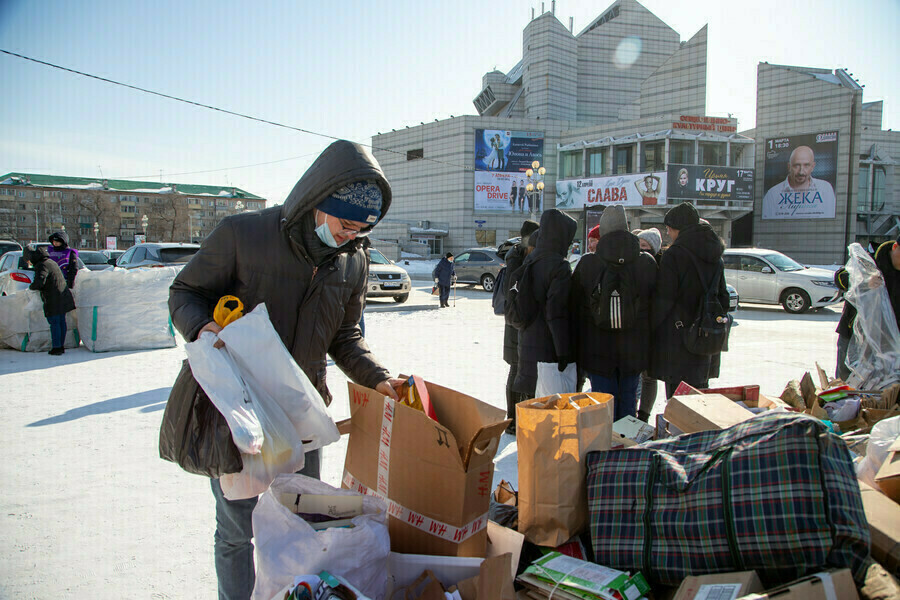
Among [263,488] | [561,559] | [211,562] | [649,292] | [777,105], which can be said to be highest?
[777,105]

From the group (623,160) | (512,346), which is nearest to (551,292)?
(512,346)

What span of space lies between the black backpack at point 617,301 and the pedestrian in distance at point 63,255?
857cm

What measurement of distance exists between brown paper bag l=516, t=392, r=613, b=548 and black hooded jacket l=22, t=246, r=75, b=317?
7563 millimetres

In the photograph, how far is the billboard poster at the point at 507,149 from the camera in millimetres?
38938

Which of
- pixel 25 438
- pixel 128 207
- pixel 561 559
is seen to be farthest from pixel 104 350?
pixel 128 207

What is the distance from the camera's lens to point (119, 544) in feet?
8.87

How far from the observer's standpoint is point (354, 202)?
1.87 metres

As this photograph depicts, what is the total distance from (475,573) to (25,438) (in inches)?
170

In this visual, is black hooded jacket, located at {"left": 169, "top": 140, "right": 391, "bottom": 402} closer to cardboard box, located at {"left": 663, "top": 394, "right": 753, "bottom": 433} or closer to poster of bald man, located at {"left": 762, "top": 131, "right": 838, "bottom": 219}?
cardboard box, located at {"left": 663, "top": 394, "right": 753, "bottom": 433}

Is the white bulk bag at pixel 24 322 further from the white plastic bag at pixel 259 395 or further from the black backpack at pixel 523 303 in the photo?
the white plastic bag at pixel 259 395

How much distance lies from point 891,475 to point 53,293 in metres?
8.89

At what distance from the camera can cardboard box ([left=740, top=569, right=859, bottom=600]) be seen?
4.54 feet

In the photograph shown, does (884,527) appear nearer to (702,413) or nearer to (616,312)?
(702,413)

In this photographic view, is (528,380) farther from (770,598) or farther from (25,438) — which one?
(25,438)
